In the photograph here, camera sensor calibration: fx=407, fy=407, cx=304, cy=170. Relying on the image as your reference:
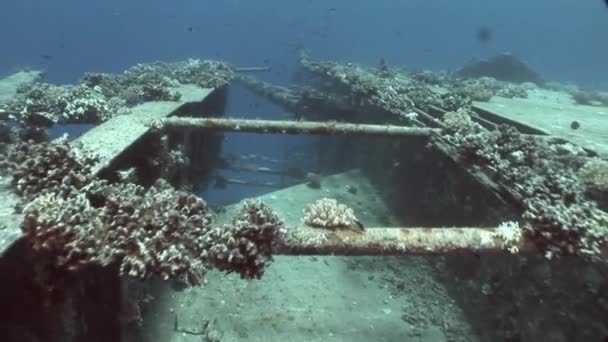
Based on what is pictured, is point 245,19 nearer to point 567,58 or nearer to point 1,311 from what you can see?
point 567,58

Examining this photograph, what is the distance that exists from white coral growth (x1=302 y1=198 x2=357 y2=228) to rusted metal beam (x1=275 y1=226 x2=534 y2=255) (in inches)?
4.6

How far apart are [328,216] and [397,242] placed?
865 mm

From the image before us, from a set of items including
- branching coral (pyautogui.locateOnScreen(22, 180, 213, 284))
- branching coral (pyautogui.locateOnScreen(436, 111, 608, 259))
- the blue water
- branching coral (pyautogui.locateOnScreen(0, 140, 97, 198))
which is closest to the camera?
branching coral (pyautogui.locateOnScreen(22, 180, 213, 284))

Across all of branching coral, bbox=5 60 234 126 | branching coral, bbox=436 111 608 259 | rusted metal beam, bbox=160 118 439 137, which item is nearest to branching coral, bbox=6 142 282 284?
rusted metal beam, bbox=160 118 439 137

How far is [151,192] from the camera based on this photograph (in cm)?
456

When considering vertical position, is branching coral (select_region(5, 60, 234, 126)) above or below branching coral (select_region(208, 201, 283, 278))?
above

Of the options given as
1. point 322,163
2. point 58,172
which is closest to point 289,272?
point 58,172

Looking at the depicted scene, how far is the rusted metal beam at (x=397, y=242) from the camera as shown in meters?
4.59

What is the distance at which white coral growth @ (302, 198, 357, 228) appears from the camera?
4918mm

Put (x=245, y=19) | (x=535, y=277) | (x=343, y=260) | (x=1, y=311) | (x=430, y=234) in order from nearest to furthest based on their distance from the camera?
(x=1, y=311), (x=430, y=234), (x=535, y=277), (x=343, y=260), (x=245, y=19)

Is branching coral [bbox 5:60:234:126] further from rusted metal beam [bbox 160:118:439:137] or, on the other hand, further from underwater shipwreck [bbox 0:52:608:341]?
rusted metal beam [bbox 160:118:439:137]

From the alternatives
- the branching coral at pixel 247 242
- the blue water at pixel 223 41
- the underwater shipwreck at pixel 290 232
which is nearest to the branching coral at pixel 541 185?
the underwater shipwreck at pixel 290 232

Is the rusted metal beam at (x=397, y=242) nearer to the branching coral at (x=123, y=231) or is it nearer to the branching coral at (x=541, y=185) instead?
the branching coral at (x=541, y=185)

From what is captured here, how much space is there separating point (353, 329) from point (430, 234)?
2552 mm
